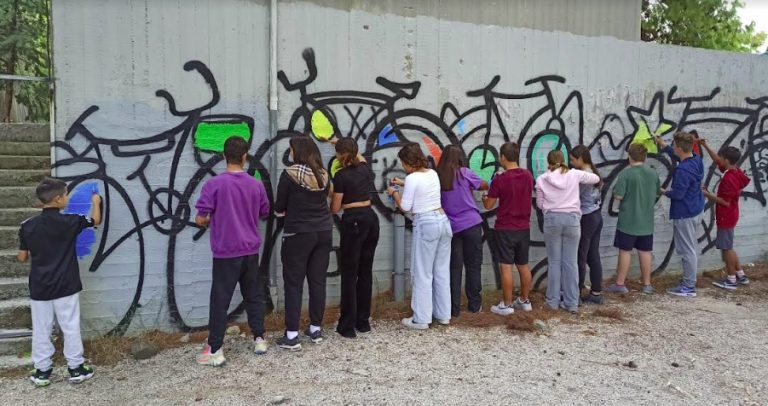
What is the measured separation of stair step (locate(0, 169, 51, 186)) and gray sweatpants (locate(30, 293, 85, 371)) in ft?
5.69

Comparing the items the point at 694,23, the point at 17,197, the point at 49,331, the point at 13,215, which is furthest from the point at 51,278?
the point at 694,23

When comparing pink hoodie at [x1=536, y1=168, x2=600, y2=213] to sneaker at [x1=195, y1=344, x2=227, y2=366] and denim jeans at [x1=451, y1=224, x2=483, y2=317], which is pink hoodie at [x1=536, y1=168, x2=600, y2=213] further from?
sneaker at [x1=195, y1=344, x2=227, y2=366]

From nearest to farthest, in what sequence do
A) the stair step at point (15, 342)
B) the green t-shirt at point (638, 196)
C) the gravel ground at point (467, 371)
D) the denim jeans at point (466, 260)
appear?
the gravel ground at point (467, 371) → the stair step at point (15, 342) → the denim jeans at point (466, 260) → the green t-shirt at point (638, 196)

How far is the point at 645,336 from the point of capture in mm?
5062

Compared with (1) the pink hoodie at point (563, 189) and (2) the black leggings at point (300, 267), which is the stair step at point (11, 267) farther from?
(1) the pink hoodie at point (563, 189)

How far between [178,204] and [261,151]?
0.84 meters

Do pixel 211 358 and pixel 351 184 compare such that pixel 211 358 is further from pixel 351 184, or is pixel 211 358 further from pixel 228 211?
pixel 351 184

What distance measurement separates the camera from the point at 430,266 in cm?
514

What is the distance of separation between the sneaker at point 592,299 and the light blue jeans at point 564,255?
0.38 meters

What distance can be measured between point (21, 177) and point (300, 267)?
2825mm

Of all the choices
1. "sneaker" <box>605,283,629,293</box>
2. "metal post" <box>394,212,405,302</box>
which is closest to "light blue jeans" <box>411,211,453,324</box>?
"metal post" <box>394,212,405,302</box>

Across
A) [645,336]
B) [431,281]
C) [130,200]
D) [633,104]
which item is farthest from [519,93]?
[130,200]

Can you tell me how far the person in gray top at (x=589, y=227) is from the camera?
5.95 metres

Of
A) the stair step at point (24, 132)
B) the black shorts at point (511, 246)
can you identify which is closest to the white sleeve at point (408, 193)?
the black shorts at point (511, 246)
